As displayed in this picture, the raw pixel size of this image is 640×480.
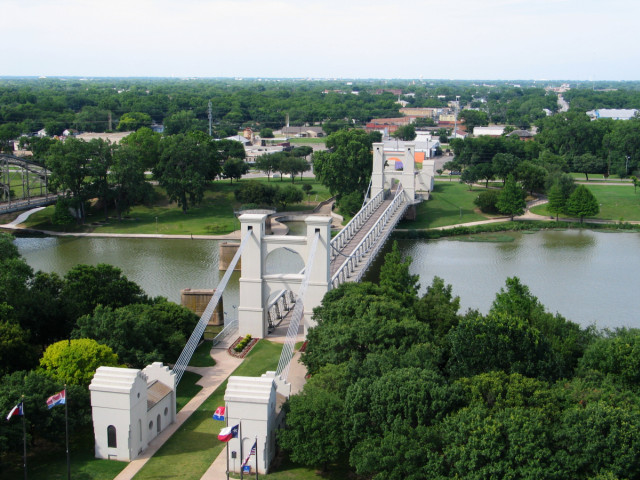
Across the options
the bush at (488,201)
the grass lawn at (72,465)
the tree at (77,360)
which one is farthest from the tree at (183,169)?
the grass lawn at (72,465)

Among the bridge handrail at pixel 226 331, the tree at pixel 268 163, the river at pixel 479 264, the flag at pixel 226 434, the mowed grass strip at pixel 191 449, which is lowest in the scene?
the river at pixel 479 264

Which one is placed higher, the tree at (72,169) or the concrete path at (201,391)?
the tree at (72,169)

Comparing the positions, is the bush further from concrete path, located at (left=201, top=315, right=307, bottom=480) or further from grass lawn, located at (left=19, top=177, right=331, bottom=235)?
concrete path, located at (left=201, top=315, right=307, bottom=480)

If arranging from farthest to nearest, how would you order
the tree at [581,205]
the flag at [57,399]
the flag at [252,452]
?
the tree at [581,205] < the flag at [57,399] < the flag at [252,452]

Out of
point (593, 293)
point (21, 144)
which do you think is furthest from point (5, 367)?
point (21, 144)

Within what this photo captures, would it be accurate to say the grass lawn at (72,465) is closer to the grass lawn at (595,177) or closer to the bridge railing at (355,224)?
the bridge railing at (355,224)

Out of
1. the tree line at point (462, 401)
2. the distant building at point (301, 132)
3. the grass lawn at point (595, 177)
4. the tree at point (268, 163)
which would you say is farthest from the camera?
the distant building at point (301, 132)

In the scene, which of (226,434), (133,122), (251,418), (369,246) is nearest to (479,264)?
(369,246)

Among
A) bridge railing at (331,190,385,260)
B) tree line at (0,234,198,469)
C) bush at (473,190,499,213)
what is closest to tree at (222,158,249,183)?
bridge railing at (331,190,385,260)

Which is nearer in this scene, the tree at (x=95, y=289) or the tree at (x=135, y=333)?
the tree at (x=135, y=333)
